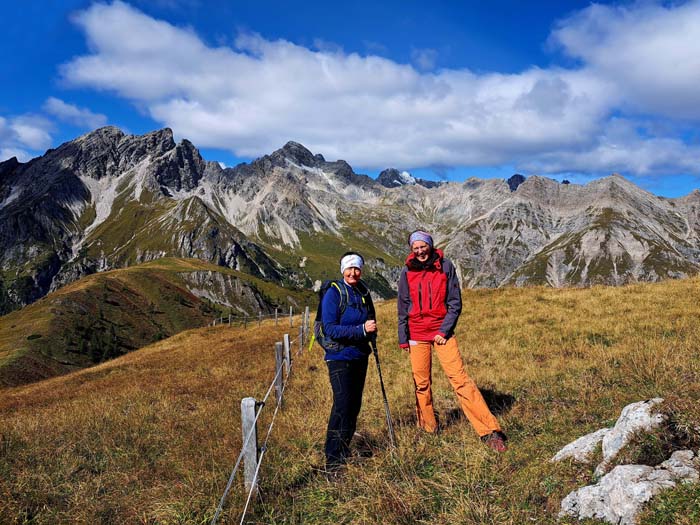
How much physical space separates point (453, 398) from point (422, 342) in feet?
8.43

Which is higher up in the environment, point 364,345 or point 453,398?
point 364,345

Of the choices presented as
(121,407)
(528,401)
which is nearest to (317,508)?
(528,401)

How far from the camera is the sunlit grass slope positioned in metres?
66.1

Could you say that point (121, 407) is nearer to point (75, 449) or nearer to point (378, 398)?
point (75, 449)

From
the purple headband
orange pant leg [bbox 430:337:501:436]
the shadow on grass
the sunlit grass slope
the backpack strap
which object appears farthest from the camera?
the sunlit grass slope

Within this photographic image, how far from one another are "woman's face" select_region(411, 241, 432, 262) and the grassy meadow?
2.97m

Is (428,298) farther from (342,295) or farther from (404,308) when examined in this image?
(342,295)

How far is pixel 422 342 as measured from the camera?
25.4 ft

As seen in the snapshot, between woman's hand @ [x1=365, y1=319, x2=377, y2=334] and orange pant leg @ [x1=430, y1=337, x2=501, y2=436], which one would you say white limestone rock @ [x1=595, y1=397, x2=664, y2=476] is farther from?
woman's hand @ [x1=365, y1=319, x2=377, y2=334]

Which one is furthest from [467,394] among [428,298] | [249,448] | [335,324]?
[249,448]

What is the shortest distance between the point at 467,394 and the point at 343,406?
2.05m

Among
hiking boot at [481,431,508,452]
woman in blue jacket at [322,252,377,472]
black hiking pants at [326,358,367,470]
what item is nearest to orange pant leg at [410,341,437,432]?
hiking boot at [481,431,508,452]

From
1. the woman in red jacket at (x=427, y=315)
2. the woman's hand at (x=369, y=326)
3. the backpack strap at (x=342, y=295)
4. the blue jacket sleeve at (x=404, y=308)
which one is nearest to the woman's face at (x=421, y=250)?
the woman in red jacket at (x=427, y=315)

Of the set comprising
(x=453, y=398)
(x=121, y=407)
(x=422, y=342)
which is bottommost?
(x=121, y=407)
